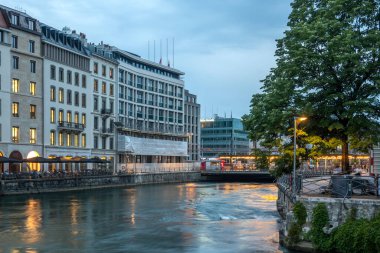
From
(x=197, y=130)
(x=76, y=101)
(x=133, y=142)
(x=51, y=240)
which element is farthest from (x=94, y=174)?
(x=197, y=130)

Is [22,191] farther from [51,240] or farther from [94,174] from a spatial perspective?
[51,240]

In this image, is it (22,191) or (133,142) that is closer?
(22,191)

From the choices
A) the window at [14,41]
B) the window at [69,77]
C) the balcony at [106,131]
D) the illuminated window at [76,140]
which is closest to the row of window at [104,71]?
the window at [69,77]

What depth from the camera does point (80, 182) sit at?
289 feet

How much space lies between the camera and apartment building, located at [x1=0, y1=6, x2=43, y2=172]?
8481cm

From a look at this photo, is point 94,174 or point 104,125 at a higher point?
point 104,125

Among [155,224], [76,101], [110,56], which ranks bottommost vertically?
[155,224]

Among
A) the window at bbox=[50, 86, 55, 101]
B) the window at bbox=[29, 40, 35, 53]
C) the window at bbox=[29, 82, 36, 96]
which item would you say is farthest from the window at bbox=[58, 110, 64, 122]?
the window at bbox=[29, 40, 35, 53]

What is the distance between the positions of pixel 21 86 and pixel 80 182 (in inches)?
674

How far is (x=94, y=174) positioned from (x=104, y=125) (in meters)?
21.6

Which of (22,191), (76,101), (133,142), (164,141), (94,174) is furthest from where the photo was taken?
(164,141)

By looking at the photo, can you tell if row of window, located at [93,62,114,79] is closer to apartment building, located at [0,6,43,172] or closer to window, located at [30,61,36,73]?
apartment building, located at [0,6,43,172]

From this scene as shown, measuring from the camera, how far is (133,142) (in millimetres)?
124375

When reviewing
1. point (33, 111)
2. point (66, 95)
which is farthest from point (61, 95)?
point (33, 111)
